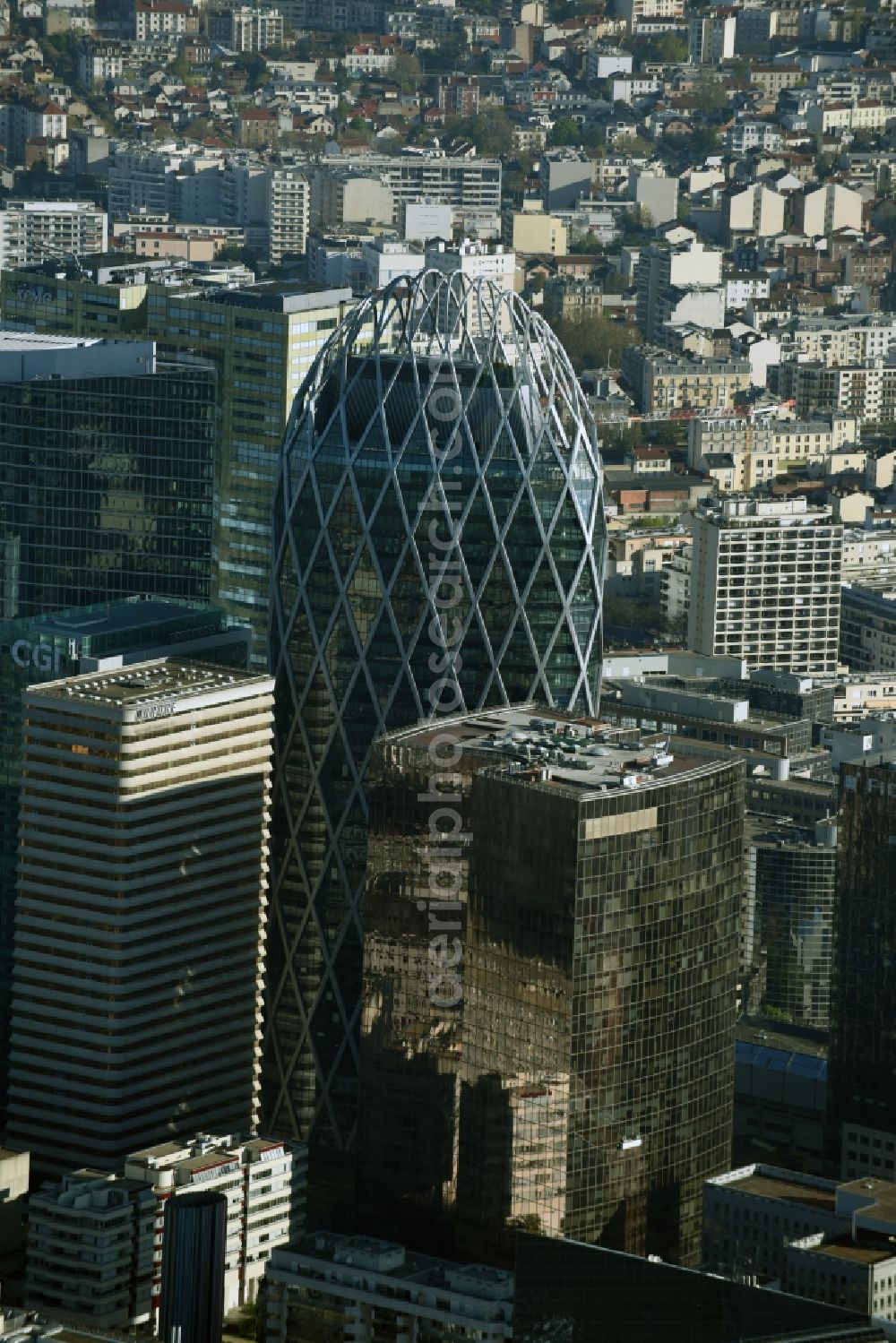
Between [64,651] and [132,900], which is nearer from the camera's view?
[132,900]

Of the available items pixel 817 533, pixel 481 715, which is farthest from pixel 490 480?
pixel 817 533

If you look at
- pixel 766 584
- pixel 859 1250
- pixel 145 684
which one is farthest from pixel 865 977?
pixel 766 584

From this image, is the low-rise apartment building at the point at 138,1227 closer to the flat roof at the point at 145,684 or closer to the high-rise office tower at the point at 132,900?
the high-rise office tower at the point at 132,900

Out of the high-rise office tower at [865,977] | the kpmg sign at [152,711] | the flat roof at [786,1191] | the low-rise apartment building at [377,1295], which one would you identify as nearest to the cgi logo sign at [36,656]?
the kpmg sign at [152,711]

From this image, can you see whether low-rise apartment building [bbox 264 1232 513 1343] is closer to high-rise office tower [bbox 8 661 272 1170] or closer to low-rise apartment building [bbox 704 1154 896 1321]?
low-rise apartment building [bbox 704 1154 896 1321]

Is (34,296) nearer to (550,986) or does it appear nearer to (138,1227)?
(138,1227)

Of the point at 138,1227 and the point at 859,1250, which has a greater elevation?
the point at 859,1250

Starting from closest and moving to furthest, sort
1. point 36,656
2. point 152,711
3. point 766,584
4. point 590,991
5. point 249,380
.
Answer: point 590,991, point 152,711, point 36,656, point 249,380, point 766,584
